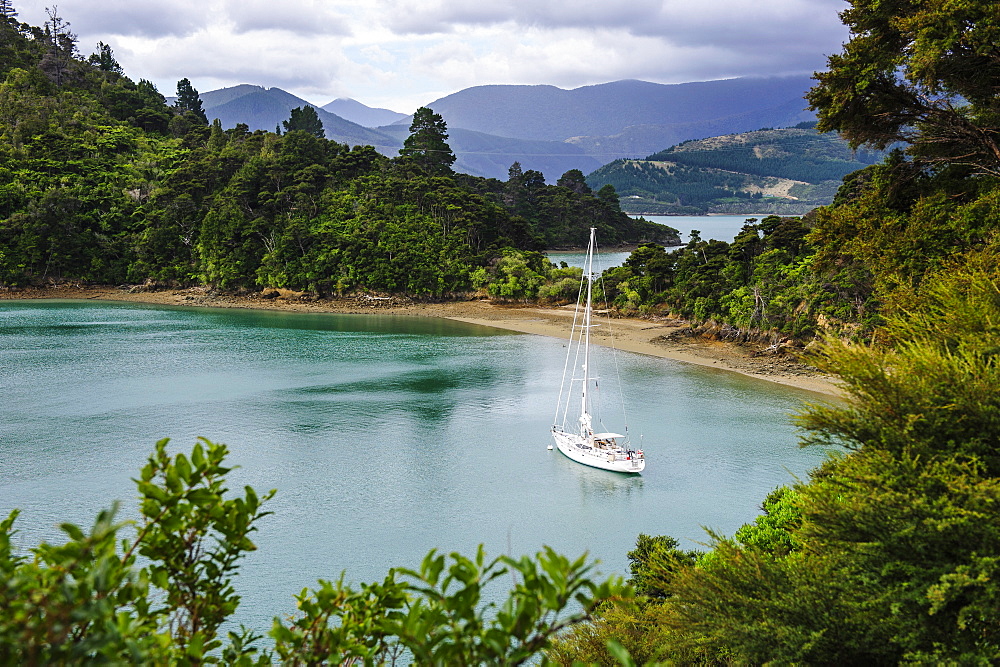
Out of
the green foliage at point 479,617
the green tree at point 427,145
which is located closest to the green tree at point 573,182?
the green tree at point 427,145

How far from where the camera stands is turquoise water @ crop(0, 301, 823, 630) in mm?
12844

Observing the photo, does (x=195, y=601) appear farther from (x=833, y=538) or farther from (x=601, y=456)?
(x=601, y=456)

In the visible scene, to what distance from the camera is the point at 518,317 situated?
40.9 meters

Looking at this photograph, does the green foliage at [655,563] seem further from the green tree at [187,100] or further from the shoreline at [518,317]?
the green tree at [187,100]

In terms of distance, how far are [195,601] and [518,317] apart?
3834 centimetres

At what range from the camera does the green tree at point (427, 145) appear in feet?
195

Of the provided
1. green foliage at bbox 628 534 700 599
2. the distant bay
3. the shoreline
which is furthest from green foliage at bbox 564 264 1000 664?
the distant bay

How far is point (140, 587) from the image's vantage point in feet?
7.27

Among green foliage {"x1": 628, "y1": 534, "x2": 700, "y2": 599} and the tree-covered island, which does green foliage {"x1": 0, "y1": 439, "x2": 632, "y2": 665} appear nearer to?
the tree-covered island

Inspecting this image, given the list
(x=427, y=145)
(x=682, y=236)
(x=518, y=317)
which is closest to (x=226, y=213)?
(x=427, y=145)

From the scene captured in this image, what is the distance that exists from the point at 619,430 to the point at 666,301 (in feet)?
68.3

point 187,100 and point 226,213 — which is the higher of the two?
point 187,100

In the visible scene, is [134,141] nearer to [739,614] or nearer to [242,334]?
[242,334]

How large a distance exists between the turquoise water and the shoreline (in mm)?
1697
